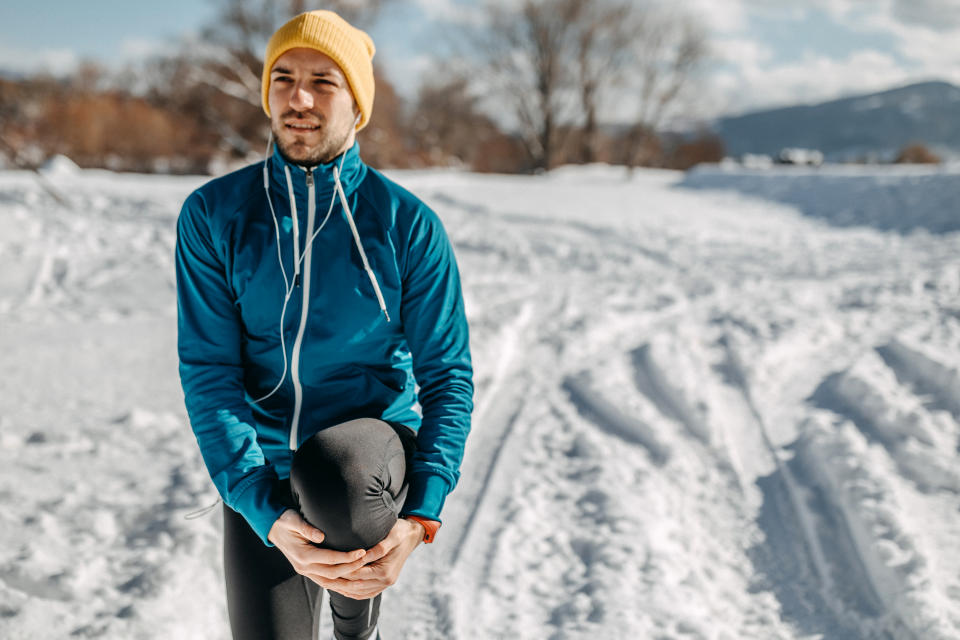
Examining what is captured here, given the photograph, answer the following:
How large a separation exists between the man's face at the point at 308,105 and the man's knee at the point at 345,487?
56cm

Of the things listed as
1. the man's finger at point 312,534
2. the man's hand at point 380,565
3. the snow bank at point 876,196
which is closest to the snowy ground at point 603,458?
Answer: the man's hand at point 380,565

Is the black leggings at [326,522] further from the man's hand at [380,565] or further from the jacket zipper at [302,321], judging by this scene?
the jacket zipper at [302,321]

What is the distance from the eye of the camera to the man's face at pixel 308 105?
1.28 metres

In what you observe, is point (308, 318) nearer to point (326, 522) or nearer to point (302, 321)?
point (302, 321)

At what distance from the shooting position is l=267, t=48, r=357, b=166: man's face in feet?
4.19

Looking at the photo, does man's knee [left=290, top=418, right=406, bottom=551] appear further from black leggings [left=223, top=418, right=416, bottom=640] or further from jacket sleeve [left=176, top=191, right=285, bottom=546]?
jacket sleeve [left=176, top=191, right=285, bottom=546]

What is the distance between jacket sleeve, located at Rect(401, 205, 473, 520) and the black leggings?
10cm

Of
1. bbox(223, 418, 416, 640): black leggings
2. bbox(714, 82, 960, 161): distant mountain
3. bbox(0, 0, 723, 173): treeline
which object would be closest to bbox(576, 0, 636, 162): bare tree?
bbox(0, 0, 723, 173): treeline

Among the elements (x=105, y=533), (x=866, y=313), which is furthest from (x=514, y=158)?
(x=105, y=533)

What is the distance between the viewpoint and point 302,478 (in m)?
1.11

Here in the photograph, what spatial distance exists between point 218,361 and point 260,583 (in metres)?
0.46

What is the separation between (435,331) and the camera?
136 cm

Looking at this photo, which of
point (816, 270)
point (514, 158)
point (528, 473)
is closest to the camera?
point (528, 473)

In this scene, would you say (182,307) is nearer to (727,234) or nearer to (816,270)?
(816,270)
